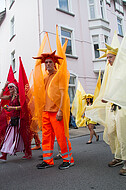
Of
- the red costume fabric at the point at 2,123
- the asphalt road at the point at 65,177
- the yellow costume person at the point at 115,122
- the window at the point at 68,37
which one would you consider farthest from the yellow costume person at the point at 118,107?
the window at the point at 68,37

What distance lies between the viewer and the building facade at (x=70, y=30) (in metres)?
11.1

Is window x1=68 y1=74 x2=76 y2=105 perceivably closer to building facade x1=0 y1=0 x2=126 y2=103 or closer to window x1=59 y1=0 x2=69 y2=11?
building facade x1=0 y1=0 x2=126 y2=103

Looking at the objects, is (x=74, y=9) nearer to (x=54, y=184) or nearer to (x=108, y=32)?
(x=108, y=32)

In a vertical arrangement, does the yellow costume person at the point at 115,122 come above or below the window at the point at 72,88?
below

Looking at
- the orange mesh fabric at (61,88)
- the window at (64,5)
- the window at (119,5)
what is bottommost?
the orange mesh fabric at (61,88)

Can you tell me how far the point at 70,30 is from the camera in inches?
475

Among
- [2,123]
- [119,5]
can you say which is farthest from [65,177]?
[119,5]

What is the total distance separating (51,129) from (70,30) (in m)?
10.4

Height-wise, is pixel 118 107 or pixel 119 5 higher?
pixel 119 5

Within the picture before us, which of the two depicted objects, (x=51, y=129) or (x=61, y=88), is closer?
Answer: (x=61, y=88)

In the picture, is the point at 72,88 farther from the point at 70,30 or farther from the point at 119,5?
the point at 119,5

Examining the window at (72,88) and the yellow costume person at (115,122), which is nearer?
the yellow costume person at (115,122)

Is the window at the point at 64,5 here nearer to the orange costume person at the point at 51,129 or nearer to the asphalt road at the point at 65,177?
the orange costume person at the point at 51,129

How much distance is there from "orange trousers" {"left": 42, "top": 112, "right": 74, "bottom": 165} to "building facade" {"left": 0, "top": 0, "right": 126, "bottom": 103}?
26.8 ft
